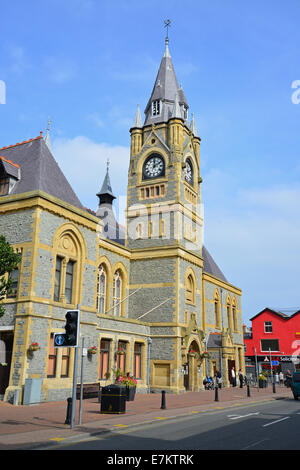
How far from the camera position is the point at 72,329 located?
39.4ft

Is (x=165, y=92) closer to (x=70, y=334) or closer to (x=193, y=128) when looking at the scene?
(x=193, y=128)

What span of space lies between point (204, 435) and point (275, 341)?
163ft

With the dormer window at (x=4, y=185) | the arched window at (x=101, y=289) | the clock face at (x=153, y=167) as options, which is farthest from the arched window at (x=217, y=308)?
the dormer window at (x=4, y=185)

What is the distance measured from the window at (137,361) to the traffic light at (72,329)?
18.8 metres

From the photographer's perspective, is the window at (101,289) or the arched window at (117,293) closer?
the window at (101,289)

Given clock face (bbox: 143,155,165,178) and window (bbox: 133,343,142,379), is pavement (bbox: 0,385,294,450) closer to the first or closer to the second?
window (bbox: 133,343,142,379)

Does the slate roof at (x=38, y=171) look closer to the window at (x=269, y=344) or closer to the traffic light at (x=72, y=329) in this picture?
the traffic light at (x=72, y=329)

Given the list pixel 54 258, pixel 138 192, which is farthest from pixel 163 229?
pixel 54 258

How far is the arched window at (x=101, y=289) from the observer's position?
3036 centimetres

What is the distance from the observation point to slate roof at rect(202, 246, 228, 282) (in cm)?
4317

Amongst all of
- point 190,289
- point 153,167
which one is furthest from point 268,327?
point 153,167

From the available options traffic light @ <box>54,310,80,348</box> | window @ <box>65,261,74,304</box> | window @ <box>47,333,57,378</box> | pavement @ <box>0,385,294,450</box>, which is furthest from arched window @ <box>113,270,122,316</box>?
traffic light @ <box>54,310,80,348</box>
